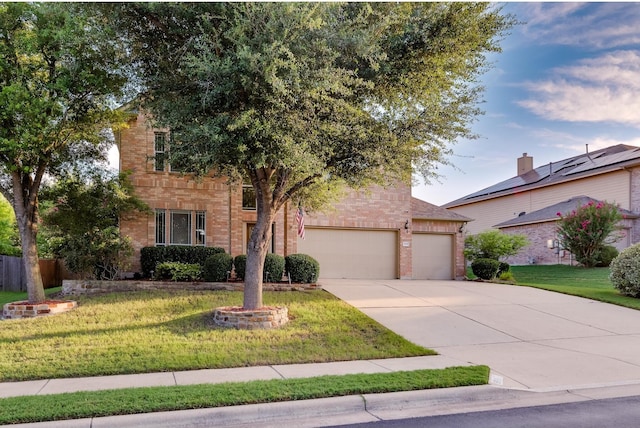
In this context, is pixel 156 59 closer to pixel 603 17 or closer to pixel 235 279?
pixel 235 279

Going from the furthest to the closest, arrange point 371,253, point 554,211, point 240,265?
1. point 554,211
2. point 371,253
3. point 240,265

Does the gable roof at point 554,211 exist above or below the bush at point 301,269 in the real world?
above

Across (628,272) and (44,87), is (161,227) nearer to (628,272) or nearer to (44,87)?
(44,87)

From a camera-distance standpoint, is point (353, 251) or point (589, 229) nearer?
point (353, 251)

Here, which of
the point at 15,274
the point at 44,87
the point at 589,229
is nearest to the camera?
the point at 44,87

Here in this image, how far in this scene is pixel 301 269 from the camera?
48.2 feet

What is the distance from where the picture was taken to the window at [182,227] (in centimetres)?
1608

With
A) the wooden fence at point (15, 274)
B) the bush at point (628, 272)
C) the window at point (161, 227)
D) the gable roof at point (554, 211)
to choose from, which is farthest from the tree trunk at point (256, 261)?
the gable roof at point (554, 211)

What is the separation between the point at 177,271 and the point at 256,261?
470 cm

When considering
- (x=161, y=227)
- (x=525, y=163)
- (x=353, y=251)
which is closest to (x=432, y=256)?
(x=353, y=251)

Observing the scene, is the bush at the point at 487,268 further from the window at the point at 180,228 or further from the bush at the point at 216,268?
the window at the point at 180,228

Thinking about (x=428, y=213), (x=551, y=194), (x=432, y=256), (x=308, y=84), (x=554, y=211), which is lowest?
(x=432, y=256)

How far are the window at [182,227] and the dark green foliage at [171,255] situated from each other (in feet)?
2.02

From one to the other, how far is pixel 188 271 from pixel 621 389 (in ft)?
37.0
